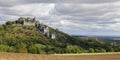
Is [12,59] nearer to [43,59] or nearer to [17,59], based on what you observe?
[17,59]

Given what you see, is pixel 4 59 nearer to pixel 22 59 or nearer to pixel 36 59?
pixel 22 59

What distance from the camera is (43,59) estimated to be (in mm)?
15289

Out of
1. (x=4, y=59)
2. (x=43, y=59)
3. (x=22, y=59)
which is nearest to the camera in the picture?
(x=4, y=59)

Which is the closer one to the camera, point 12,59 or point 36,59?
point 12,59

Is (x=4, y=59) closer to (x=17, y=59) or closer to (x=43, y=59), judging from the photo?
(x=17, y=59)

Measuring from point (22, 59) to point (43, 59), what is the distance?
1701 millimetres

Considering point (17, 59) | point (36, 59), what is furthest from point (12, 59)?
point (36, 59)

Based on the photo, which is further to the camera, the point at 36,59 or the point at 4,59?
the point at 36,59

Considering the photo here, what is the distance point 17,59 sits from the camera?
13.5m

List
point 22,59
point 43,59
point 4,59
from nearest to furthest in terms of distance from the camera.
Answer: point 4,59
point 22,59
point 43,59

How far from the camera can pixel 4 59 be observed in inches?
503

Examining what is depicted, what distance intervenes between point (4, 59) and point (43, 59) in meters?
3.04

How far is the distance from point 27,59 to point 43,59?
1412 mm

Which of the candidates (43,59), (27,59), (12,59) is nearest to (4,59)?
(12,59)
